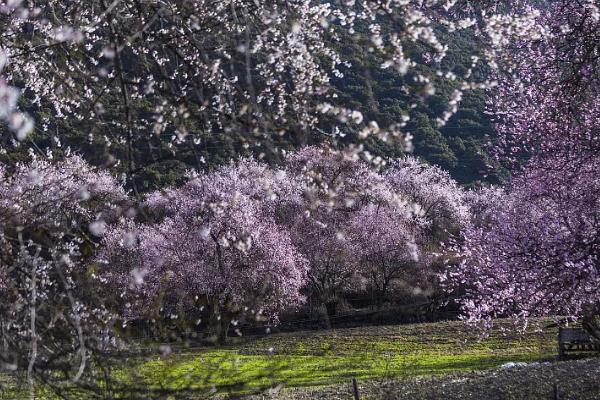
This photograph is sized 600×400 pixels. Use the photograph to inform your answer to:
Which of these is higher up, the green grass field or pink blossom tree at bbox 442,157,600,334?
pink blossom tree at bbox 442,157,600,334

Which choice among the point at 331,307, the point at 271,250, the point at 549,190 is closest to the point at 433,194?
the point at 331,307

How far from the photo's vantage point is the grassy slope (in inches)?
746

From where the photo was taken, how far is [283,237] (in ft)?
113

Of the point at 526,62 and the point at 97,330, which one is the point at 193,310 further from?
the point at 97,330

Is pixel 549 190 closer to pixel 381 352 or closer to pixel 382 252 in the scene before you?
pixel 381 352

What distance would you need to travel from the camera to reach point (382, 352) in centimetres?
2405

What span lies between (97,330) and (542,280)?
829 cm

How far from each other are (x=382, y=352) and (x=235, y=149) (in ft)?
39.7

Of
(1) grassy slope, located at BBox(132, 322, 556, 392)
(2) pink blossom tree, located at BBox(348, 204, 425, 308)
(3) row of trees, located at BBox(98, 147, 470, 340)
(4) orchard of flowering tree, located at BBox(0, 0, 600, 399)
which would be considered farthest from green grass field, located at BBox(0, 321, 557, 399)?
(2) pink blossom tree, located at BBox(348, 204, 425, 308)

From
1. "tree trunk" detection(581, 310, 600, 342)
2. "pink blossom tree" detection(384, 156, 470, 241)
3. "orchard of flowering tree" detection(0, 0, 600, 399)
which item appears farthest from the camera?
"pink blossom tree" detection(384, 156, 470, 241)

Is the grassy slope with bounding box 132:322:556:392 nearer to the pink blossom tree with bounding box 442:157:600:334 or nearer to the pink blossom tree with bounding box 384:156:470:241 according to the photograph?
the pink blossom tree with bounding box 442:157:600:334

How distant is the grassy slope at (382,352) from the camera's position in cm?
1895

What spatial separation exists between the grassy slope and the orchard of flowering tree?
0.38 m

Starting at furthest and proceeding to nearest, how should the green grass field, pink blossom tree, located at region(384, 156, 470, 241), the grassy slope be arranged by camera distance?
pink blossom tree, located at region(384, 156, 470, 241) → the grassy slope → the green grass field
